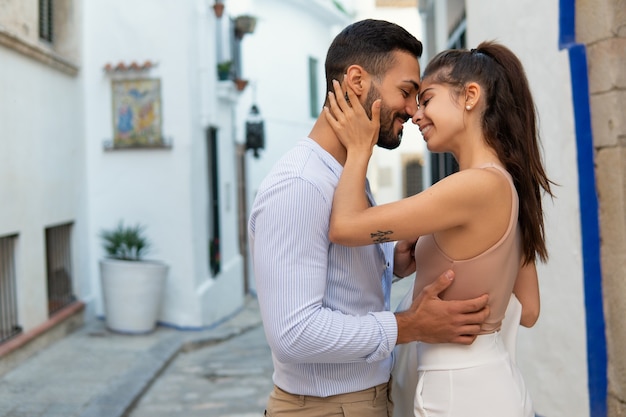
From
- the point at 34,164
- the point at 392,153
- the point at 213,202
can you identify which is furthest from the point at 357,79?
the point at 392,153

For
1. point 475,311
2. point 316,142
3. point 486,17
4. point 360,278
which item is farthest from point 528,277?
point 486,17

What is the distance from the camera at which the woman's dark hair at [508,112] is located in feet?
6.92

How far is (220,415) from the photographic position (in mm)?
6219

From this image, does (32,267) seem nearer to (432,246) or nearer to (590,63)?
(590,63)

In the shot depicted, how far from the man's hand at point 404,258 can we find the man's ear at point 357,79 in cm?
56

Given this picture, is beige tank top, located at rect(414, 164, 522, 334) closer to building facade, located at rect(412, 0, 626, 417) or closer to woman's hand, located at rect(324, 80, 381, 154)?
woman's hand, located at rect(324, 80, 381, 154)

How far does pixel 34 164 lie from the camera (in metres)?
8.14

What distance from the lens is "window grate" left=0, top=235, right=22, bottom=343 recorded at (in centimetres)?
739

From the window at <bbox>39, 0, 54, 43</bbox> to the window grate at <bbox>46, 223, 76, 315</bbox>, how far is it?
225cm

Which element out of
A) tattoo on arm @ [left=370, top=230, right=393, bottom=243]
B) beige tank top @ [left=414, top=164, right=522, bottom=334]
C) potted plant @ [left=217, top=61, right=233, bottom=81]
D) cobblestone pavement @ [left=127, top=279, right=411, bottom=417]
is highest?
potted plant @ [left=217, top=61, right=233, bottom=81]

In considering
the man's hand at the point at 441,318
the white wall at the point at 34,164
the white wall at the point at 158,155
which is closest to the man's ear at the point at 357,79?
the man's hand at the point at 441,318

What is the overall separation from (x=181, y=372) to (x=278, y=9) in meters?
11.8

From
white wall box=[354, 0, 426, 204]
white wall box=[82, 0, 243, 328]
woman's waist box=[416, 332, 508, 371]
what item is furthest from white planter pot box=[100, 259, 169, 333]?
white wall box=[354, 0, 426, 204]

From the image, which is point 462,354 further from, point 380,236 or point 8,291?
point 8,291
